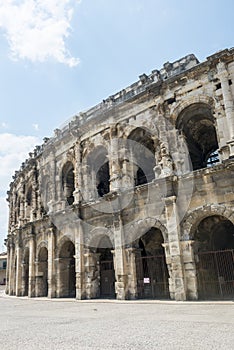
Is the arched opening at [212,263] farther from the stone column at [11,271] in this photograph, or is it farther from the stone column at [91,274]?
the stone column at [11,271]

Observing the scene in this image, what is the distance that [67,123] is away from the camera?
1900cm

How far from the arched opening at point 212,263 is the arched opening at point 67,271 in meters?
7.16

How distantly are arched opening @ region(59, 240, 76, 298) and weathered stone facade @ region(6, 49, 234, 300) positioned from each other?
5cm

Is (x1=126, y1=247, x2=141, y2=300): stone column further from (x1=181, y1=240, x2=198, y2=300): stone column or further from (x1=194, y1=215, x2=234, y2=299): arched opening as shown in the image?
(x1=194, y1=215, x2=234, y2=299): arched opening

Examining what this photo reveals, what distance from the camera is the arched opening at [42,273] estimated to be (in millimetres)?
17906

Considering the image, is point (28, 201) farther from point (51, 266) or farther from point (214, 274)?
point (214, 274)

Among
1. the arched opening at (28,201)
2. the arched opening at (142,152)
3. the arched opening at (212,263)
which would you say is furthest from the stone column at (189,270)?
the arched opening at (28,201)

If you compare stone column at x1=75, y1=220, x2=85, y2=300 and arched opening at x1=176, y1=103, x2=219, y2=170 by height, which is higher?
arched opening at x1=176, y1=103, x2=219, y2=170

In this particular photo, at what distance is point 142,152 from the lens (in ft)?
51.5

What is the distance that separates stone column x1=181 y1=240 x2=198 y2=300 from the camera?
10.8m

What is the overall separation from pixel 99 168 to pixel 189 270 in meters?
8.04

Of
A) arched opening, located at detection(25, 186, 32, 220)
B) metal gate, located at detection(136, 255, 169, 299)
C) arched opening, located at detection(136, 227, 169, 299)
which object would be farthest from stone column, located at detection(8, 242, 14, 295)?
metal gate, located at detection(136, 255, 169, 299)

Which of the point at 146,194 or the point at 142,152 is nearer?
the point at 146,194

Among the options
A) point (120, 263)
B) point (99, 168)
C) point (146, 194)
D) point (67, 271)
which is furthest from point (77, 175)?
point (120, 263)
